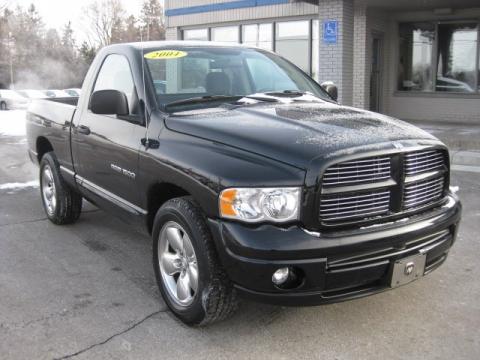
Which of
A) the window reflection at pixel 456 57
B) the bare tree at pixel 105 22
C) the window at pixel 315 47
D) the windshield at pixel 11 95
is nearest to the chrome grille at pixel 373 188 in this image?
the window reflection at pixel 456 57

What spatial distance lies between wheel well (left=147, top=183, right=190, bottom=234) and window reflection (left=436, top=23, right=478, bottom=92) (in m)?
11.8

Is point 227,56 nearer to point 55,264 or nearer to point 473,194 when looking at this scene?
point 55,264

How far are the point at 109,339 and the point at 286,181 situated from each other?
4.85ft

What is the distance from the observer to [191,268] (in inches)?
136

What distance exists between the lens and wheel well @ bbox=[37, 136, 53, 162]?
20.2 feet

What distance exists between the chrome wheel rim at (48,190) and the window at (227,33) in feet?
37.8

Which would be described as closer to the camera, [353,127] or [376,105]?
[353,127]

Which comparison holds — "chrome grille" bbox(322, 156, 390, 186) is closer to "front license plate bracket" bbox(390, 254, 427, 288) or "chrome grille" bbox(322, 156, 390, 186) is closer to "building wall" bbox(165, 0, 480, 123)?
"front license plate bracket" bbox(390, 254, 427, 288)

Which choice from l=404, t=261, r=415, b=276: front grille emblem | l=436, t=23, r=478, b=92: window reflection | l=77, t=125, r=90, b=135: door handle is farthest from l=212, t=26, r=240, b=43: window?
l=404, t=261, r=415, b=276: front grille emblem

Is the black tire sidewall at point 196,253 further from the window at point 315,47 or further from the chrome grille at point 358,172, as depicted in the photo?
the window at point 315,47

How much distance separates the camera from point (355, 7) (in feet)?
44.2

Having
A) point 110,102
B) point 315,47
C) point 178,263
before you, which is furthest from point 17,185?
point 315,47

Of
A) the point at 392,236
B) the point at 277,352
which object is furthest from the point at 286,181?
the point at 277,352

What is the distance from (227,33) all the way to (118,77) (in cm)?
Result: 1288
